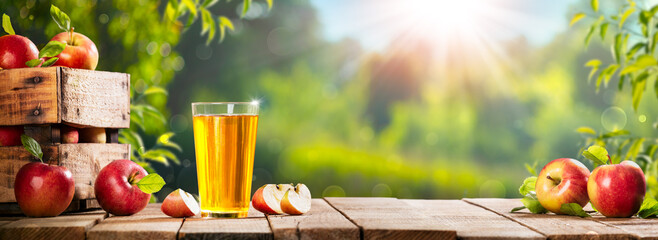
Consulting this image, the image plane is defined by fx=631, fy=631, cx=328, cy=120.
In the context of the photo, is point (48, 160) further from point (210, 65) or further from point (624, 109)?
point (624, 109)

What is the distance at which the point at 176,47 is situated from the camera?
126 inches

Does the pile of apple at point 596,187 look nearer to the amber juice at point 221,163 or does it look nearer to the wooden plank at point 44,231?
the amber juice at point 221,163

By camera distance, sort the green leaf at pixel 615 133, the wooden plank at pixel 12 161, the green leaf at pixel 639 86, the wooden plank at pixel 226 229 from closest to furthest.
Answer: the wooden plank at pixel 226 229 < the wooden plank at pixel 12 161 < the green leaf at pixel 639 86 < the green leaf at pixel 615 133

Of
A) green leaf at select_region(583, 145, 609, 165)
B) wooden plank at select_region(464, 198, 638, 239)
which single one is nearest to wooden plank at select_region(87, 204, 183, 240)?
wooden plank at select_region(464, 198, 638, 239)

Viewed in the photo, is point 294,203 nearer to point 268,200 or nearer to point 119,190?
point 268,200

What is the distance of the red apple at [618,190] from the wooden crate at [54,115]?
1124 mm

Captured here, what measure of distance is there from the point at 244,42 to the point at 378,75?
806 millimetres

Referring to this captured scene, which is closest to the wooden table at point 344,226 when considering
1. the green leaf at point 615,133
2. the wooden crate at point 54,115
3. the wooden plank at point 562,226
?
the wooden plank at point 562,226

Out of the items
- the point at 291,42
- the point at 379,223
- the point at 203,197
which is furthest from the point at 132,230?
the point at 291,42

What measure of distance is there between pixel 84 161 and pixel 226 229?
56 centimetres

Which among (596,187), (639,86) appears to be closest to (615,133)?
(639,86)

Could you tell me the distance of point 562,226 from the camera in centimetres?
115

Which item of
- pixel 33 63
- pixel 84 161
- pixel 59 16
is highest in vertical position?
pixel 59 16

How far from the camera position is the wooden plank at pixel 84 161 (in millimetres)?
1409
